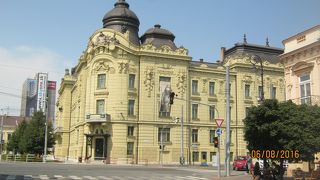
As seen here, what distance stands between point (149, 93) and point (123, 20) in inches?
467

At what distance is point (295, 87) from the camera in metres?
32.6

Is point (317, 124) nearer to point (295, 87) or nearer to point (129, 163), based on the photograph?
point (295, 87)

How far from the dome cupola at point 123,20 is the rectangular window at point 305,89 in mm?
36463

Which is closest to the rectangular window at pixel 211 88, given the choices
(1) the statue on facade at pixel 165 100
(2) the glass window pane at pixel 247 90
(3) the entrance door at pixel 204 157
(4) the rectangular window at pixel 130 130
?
(2) the glass window pane at pixel 247 90

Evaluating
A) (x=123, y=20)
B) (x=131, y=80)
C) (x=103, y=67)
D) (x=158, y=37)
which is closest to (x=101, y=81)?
(x=103, y=67)

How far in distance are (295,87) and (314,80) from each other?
93.3 inches

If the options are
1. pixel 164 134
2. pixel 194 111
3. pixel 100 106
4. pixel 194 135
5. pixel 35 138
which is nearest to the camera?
pixel 100 106

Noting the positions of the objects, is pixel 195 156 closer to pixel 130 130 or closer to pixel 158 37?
pixel 130 130

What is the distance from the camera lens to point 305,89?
31.7m

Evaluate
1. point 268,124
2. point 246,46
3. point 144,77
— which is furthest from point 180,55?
point 268,124

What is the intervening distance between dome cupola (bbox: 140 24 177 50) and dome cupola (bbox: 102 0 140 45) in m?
1.57

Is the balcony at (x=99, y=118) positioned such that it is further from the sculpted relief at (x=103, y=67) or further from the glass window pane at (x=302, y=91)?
the glass window pane at (x=302, y=91)

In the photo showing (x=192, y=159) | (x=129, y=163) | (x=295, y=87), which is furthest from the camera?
(x=192, y=159)

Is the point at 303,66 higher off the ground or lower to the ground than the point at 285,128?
higher
